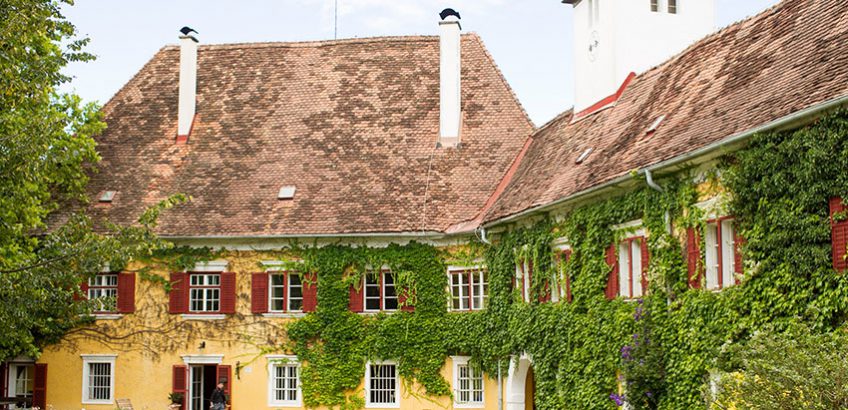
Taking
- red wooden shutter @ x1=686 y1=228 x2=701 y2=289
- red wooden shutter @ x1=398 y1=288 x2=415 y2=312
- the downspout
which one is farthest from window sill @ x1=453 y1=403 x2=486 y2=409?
red wooden shutter @ x1=686 y1=228 x2=701 y2=289

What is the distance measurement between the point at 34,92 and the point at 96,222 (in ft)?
28.2

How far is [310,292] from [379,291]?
70.2 inches

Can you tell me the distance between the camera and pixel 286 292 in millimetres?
30344

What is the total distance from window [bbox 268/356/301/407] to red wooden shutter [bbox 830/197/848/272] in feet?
62.4

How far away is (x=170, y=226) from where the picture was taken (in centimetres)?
3030

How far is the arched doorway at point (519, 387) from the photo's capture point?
25969 mm

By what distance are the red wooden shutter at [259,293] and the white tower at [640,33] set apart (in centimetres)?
983

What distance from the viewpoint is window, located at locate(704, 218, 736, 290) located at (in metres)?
15.8

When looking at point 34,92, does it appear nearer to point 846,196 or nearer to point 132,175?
point 132,175

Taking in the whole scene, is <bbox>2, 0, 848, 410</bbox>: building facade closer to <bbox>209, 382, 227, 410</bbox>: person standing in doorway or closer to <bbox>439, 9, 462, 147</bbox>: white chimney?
<bbox>439, 9, 462, 147</bbox>: white chimney

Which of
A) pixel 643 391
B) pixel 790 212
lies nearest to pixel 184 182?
pixel 643 391

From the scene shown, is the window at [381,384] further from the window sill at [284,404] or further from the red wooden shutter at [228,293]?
the red wooden shutter at [228,293]

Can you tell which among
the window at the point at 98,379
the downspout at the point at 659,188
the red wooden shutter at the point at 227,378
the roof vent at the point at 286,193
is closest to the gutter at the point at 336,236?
the roof vent at the point at 286,193

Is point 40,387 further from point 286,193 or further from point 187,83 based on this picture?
point 187,83
